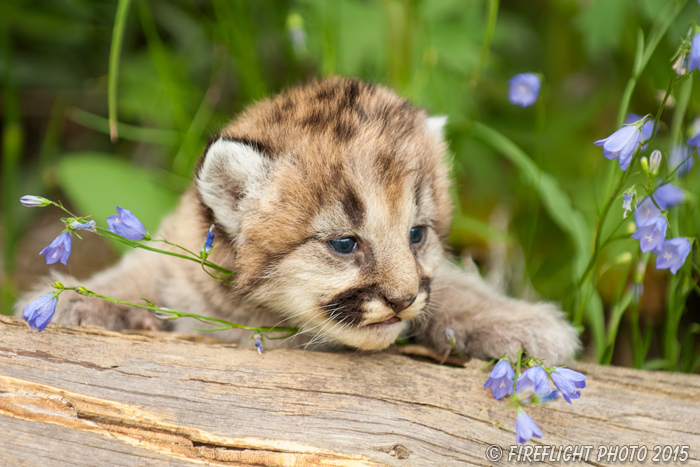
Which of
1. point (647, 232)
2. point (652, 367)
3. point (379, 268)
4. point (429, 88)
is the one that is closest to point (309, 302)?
point (379, 268)

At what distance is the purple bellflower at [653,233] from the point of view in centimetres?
209

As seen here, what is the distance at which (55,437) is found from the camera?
197 centimetres

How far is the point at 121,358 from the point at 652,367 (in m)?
2.40

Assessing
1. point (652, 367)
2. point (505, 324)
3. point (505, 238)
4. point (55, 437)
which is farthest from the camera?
point (505, 238)

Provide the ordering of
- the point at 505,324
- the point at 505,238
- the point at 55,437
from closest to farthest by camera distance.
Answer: the point at 55,437
the point at 505,324
the point at 505,238

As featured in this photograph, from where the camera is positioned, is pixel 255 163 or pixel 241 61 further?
pixel 241 61

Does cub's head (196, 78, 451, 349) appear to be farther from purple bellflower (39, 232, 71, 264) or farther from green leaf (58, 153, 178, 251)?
green leaf (58, 153, 178, 251)

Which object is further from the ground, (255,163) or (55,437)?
(255,163)

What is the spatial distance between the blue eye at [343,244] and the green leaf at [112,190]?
6.24ft

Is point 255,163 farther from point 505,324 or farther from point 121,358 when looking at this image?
point 505,324

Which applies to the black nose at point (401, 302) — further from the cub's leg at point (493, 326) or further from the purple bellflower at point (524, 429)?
the purple bellflower at point (524, 429)

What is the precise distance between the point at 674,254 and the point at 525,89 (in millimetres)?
967

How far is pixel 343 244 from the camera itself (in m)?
2.22

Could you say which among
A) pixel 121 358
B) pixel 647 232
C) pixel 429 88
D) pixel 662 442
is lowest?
pixel 121 358
